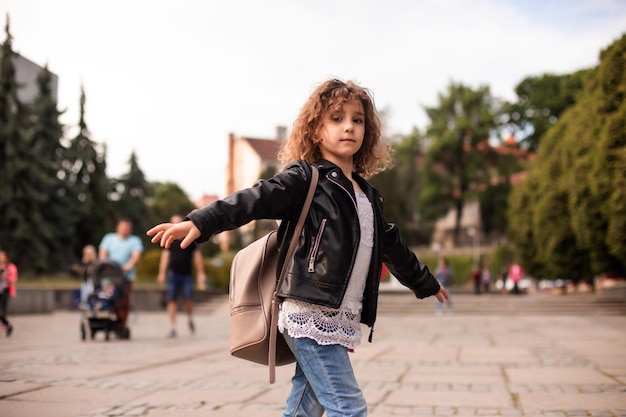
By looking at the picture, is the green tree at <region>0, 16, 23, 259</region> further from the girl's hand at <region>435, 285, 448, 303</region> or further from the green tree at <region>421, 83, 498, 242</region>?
the girl's hand at <region>435, 285, 448, 303</region>

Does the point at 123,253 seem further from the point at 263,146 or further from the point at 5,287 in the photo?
the point at 263,146

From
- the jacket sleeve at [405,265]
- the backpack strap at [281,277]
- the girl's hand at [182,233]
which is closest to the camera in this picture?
the girl's hand at [182,233]

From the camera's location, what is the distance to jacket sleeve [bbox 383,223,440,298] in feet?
11.0

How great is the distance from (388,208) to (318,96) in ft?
179

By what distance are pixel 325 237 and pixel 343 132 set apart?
1.72 feet

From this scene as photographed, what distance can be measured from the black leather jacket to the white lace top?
1.6 inches

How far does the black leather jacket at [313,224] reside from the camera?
2877 millimetres

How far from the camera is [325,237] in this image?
2949mm

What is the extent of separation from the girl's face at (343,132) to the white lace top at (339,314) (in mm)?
274

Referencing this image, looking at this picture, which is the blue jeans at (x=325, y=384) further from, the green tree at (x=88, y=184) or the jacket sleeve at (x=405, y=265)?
the green tree at (x=88, y=184)

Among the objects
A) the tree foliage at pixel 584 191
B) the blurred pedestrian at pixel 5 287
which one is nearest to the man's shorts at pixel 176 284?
the blurred pedestrian at pixel 5 287

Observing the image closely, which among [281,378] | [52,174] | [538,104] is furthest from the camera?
[538,104]

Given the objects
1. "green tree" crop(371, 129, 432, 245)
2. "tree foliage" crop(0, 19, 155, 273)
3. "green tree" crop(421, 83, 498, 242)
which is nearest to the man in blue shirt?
"tree foliage" crop(0, 19, 155, 273)

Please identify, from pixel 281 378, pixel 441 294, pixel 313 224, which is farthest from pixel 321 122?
pixel 281 378
